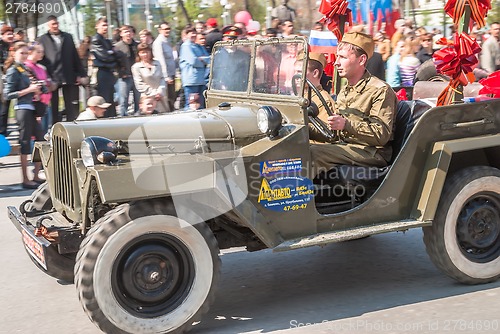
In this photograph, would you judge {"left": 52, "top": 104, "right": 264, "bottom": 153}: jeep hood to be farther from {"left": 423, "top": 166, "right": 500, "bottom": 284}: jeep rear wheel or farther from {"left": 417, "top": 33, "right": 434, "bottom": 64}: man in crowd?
{"left": 417, "top": 33, "right": 434, "bottom": 64}: man in crowd

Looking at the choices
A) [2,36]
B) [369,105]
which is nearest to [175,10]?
[2,36]

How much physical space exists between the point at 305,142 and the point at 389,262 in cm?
162

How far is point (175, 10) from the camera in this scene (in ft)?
71.5

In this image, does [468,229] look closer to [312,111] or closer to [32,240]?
[312,111]

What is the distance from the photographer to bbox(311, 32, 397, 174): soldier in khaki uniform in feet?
15.7

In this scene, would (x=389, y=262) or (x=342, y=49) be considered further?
(x=389, y=262)

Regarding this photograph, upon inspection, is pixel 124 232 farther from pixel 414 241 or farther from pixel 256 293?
pixel 414 241

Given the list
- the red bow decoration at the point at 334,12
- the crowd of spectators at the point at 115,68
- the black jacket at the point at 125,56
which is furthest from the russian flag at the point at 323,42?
the black jacket at the point at 125,56

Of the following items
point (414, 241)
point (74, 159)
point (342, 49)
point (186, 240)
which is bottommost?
point (414, 241)

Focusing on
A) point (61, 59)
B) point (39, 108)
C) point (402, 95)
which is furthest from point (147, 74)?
point (402, 95)

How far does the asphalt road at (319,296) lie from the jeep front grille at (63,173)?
0.71 meters

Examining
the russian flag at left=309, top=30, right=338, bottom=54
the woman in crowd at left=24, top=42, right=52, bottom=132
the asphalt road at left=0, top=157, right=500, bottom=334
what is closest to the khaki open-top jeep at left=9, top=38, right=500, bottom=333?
the asphalt road at left=0, top=157, right=500, bottom=334

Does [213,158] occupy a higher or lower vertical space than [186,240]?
higher

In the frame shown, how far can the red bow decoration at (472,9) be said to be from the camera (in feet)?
17.0
